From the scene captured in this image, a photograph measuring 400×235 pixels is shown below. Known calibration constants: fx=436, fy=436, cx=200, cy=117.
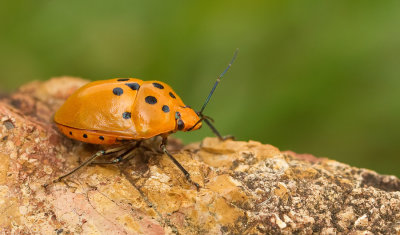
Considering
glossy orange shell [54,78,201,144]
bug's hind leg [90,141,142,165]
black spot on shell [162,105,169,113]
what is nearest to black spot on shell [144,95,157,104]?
glossy orange shell [54,78,201,144]

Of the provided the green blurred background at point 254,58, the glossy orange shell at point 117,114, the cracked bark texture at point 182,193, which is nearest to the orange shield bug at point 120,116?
the glossy orange shell at point 117,114

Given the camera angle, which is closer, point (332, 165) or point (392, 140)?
point (332, 165)

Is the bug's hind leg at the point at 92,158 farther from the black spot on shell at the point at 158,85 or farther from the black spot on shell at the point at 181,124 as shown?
the black spot on shell at the point at 158,85

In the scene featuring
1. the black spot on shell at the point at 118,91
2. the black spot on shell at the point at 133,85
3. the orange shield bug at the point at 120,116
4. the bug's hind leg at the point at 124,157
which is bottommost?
the bug's hind leg at the point at 124,157

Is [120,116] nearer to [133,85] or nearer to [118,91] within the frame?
[118,91]

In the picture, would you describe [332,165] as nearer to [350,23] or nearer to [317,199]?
[317,199]

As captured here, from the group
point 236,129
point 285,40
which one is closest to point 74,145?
point 236,129

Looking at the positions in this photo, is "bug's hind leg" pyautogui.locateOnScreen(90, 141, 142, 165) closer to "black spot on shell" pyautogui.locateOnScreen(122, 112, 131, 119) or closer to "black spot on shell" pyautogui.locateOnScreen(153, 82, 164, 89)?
"black spot on shell" pyautogui.locateOnScreen(122, 112, 131, 119)
